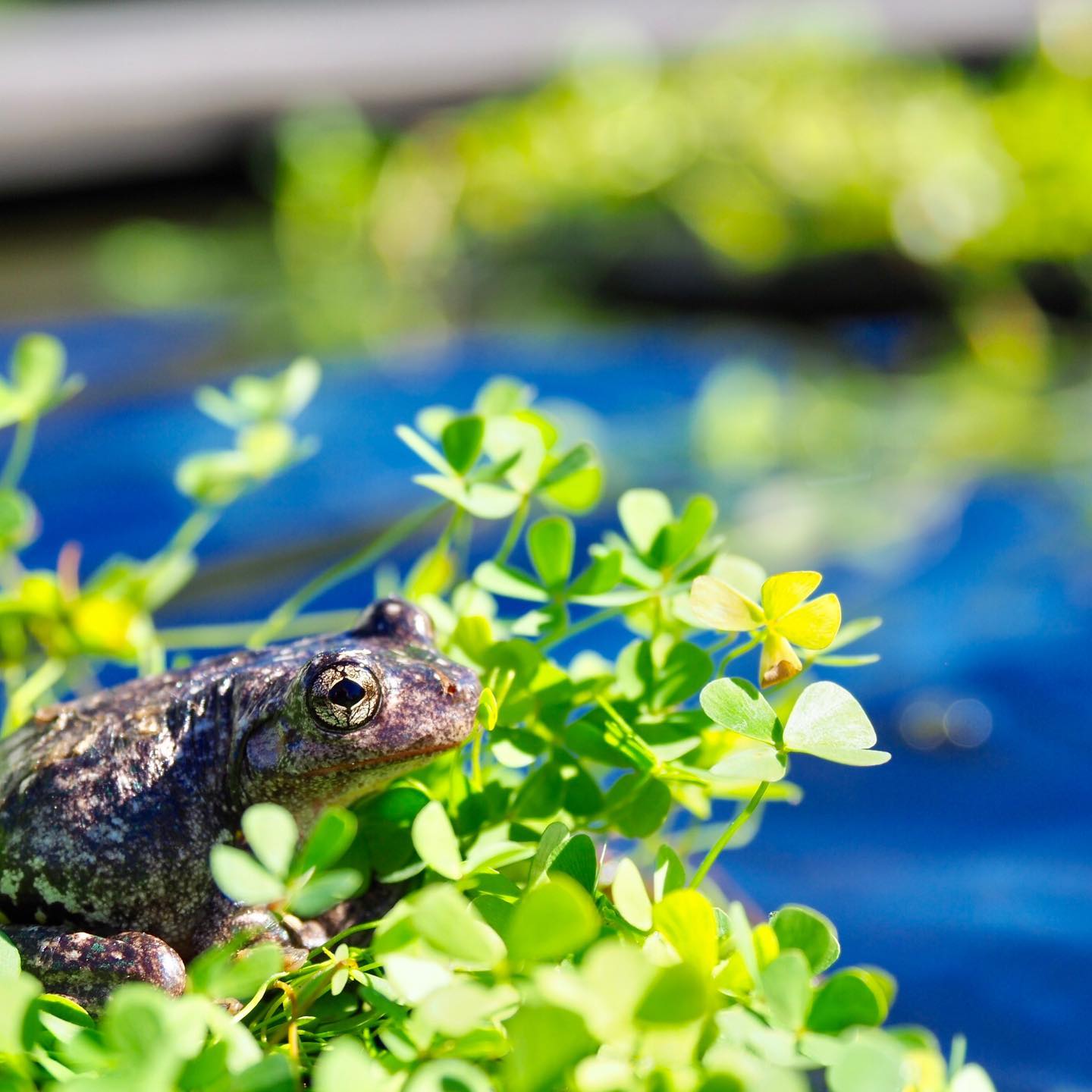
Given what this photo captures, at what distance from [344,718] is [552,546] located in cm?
21

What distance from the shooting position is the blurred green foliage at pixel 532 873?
0.59 meters

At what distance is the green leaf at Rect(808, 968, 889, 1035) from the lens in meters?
0.68

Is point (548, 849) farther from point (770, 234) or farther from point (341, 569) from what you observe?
point (770, 234)

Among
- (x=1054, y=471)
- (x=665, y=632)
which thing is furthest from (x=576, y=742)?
(x=1054, y=471)

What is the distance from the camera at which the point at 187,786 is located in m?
0.90

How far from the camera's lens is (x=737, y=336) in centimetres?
405

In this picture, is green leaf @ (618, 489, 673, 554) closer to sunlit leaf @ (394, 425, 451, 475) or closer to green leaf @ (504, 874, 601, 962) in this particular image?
sunlit leaf @ (394, 425, 451, 475)

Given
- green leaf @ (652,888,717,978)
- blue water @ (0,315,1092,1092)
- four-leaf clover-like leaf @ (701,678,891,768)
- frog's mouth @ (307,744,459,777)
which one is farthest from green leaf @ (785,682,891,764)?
blue water @ (0,315,1092,1092)

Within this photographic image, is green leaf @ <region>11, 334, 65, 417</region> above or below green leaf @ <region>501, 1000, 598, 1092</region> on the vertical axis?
above

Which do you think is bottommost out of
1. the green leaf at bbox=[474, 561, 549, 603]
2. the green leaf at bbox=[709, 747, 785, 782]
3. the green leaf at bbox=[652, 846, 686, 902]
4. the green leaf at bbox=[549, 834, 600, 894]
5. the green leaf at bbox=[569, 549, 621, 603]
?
the green leaf at bbox=[549, 834, 600, 894]

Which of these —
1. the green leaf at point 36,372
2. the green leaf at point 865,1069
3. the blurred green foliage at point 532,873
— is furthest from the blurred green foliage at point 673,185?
the green leaf at point 865,1069

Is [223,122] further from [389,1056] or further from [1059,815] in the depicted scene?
[389,1056]

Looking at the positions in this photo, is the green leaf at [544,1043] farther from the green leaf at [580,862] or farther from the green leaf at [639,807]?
the green leaf at [639,807]

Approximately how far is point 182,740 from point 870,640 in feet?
5.27
